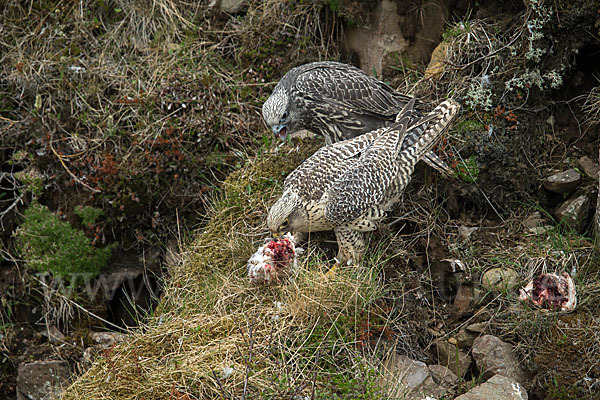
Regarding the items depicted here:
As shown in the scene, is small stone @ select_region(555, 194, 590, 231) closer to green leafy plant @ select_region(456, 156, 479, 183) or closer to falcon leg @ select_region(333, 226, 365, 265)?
green leafy plant @ select_region(456, 156, 479, 183)

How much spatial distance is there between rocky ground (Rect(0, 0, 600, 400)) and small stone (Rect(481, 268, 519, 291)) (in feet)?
0.05

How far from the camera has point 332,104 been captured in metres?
5.02

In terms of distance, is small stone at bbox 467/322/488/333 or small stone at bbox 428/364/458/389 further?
small stone at bbox 467/322/488/333

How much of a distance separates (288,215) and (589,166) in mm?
2452

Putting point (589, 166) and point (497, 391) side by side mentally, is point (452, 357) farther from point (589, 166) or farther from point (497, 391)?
point (589, 166)

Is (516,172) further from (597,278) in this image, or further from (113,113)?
(113,113)

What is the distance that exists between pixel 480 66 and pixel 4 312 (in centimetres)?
478

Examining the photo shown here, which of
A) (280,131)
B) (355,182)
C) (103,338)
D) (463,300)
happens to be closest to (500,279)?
(463,300)

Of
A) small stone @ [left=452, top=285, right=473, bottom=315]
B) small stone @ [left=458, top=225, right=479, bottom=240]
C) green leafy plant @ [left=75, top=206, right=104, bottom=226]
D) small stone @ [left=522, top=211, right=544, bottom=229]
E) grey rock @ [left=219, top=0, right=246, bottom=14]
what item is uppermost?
grey rock @ [left=219, top=0, right=246, bottom=14]

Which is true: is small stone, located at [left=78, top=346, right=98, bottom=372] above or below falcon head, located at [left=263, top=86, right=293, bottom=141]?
below

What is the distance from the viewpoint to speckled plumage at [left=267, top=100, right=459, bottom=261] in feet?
14.5

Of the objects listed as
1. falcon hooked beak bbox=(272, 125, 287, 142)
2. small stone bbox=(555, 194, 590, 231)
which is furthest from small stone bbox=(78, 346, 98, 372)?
small stone bbox=(555, 194, 590, 231)

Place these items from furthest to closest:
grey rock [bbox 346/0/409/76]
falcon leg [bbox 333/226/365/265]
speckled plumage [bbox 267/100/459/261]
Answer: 1. grey rock [bbox 346/0/409/76]
2. falcon leg [bbox 333/226/365/265]
3. speckled plumage [bbox 267/100/459/261]

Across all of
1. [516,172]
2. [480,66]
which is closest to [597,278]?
[516,172]
